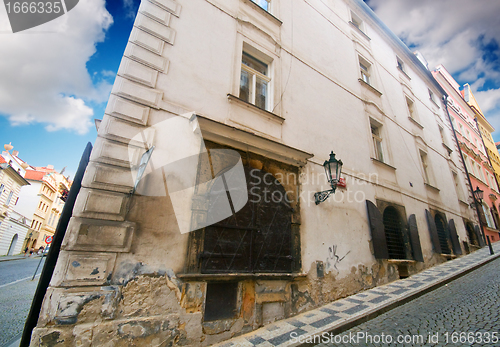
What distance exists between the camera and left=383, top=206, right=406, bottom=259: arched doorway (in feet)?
23.1

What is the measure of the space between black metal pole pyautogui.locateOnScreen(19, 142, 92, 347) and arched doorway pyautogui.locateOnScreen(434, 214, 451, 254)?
463 inches

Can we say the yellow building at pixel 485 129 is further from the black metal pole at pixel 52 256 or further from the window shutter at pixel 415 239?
the black metal pole at pixel 52 256

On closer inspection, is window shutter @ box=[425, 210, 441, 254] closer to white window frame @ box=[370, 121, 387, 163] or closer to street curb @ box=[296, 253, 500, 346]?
street curb @ box=[296, 253, 500, 346]

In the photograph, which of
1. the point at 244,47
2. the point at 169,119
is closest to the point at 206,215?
the point at 169,119

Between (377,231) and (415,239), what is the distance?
7.26 ft

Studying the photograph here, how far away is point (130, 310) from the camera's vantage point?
296 centimetres

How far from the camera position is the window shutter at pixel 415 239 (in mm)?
7316

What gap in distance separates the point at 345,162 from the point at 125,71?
18.7 feet

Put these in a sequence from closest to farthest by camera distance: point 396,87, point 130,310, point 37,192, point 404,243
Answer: point 130,310 → point 404,243 → point 396,87 → point 37,192

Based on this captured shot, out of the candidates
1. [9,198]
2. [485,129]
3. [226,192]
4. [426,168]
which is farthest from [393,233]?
[9,198]

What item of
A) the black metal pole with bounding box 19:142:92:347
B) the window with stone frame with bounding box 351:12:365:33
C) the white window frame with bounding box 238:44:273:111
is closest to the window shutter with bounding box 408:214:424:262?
the white window frame with bounding box 238:44:273:111

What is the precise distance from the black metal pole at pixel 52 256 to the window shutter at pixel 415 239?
28.6 feet

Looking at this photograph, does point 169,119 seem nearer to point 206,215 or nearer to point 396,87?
point 206,215

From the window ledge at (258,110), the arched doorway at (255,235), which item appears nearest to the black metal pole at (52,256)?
the arched doorway at (255,235)
